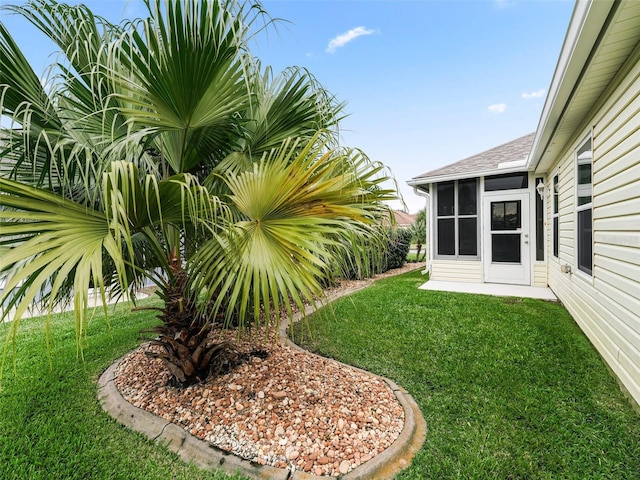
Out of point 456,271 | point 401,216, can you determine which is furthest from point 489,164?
point 401,216

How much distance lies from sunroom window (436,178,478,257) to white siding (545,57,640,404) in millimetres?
3325

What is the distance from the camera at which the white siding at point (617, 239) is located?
8.32 ft

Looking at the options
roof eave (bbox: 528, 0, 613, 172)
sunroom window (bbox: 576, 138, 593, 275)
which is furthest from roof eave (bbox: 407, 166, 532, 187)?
sunroom window (bbox: 576, 138, 593, 275)

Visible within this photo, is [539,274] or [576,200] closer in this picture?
[576,200]

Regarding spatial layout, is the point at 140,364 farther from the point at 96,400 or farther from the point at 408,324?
the point at 408,324

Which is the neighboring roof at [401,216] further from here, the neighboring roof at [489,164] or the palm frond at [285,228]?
the neighboring roof at [489,164]

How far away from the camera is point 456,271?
7.47 meters

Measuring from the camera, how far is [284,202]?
2076 mm

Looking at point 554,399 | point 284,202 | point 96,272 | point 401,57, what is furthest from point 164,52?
point 401,57

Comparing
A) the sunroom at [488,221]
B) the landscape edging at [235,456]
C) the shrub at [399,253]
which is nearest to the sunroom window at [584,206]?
the sunroom at [488,221]

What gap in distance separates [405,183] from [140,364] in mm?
7093

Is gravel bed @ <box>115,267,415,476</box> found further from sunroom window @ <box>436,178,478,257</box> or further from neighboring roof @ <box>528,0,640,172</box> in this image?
sunroom window @ <box>436,178,478,257</box>

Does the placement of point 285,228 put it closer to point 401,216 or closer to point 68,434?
point 401,216

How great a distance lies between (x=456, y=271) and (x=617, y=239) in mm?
4702
